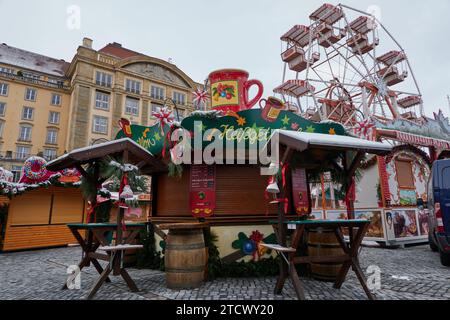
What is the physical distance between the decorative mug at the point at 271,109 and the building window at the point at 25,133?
39059 millimetres

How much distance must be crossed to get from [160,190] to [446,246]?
7456mm

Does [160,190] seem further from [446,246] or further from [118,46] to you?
[118,46]

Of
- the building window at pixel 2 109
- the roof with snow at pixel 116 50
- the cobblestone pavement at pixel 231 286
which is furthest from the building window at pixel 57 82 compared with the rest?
the cobblestone pavement at pixel 231 286

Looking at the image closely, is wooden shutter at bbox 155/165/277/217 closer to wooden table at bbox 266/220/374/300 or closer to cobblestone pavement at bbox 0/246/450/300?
cobblestone pavement at bbox 0/246/450/300

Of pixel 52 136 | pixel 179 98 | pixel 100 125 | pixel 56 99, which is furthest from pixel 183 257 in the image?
pixel 56 99

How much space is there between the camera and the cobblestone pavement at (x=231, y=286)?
4.65 m

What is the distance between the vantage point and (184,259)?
5117 millimetres

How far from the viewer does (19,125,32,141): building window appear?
114 ft

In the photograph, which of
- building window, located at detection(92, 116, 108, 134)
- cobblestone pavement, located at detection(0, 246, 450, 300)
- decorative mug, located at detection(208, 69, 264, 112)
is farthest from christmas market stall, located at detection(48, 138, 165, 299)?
building window, located at detection(92, 116, 108, 134)

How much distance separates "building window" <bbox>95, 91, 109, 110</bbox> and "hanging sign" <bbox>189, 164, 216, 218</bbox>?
33.5m

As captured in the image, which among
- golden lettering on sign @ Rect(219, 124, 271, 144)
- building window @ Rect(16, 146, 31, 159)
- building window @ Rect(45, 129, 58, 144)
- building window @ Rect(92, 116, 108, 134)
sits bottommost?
golden lettering on sign @ Rect(219, 124, 271, 144)

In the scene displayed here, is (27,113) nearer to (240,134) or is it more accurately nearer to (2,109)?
(2,109)
